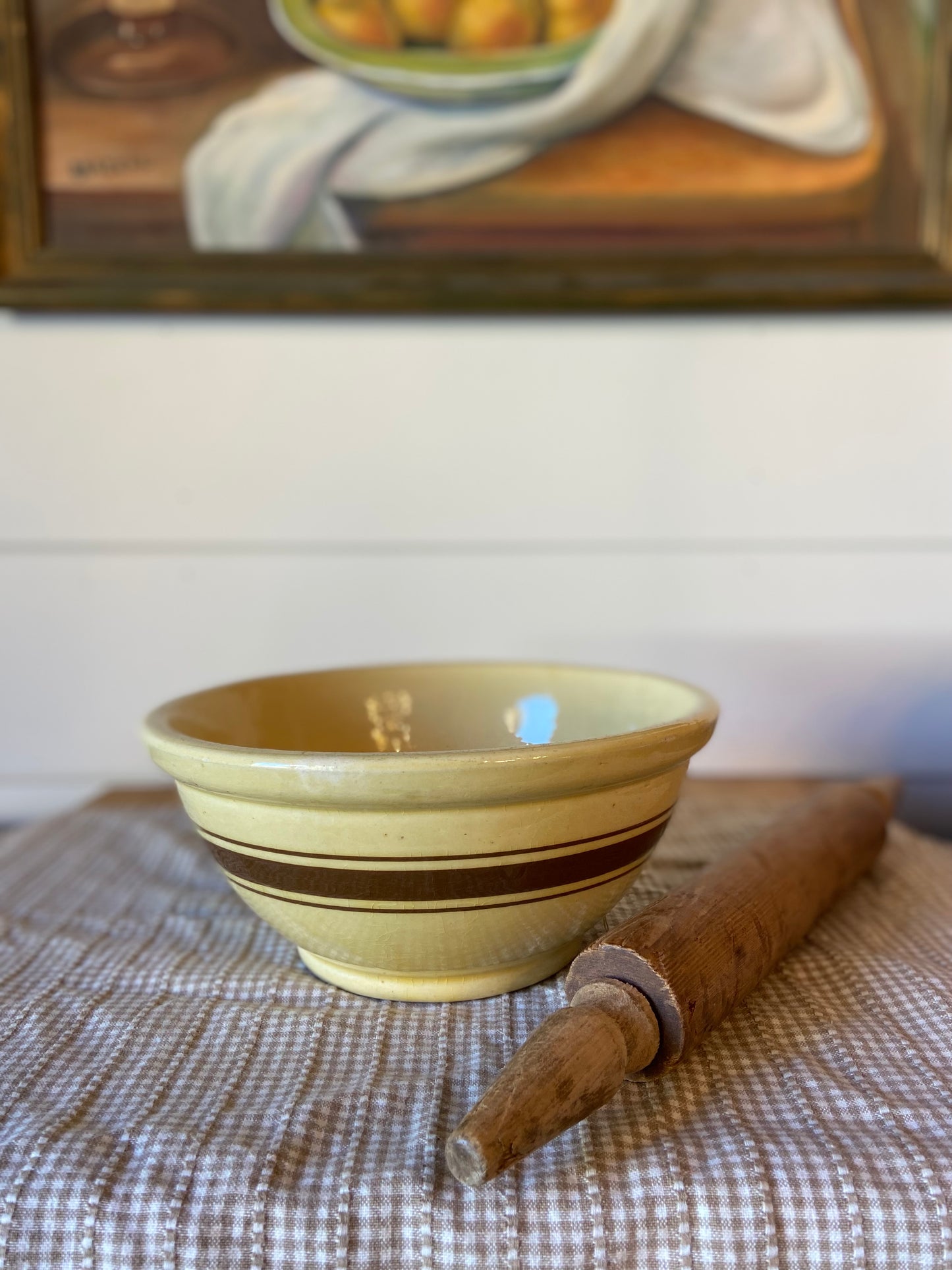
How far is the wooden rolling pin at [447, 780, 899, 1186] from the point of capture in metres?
0.26

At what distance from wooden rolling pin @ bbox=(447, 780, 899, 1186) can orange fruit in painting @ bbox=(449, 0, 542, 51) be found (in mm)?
660

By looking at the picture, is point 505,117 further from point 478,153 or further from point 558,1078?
point 558,1078

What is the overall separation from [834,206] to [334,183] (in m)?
0.42

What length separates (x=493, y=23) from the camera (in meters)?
0.72

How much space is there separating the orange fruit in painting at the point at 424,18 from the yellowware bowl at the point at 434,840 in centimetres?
61

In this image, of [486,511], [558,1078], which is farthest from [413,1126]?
[486,511]

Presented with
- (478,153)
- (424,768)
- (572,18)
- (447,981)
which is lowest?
(447,981)

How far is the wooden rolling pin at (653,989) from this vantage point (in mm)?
255

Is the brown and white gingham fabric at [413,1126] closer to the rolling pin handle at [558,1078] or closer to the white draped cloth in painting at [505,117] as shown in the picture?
the rolling pin handle at [558,1078]

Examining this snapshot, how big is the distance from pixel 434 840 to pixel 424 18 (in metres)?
0.70

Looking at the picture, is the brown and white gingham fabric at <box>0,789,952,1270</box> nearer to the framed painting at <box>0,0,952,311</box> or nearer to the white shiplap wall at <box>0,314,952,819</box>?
the white shiplap wall at <box>0,314,952,819</box>

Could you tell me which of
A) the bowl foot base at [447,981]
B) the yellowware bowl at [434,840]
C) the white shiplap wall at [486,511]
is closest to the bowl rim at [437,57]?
the white shiplap wall at [486,511]

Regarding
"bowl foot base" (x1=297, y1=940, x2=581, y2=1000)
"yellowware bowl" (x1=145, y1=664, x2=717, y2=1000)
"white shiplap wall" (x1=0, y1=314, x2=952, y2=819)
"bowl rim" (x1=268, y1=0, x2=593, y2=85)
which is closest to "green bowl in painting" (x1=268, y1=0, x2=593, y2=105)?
"bowl rim" (x1=268, y1=0, x2=593, y2=85)

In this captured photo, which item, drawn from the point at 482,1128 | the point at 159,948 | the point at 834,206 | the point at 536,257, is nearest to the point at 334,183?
the point at 536,257
